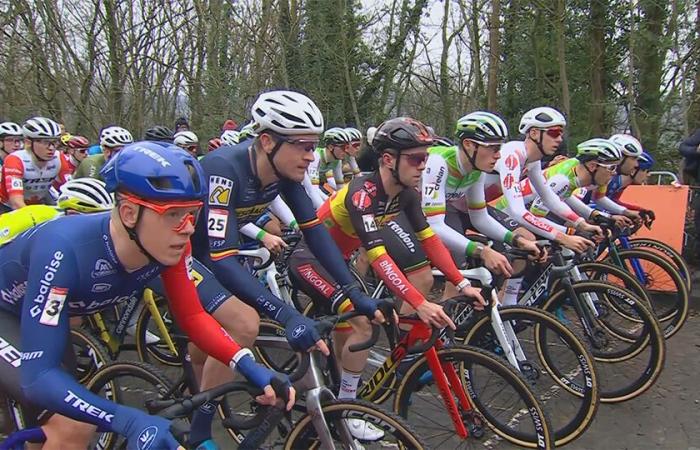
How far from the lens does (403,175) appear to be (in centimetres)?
348

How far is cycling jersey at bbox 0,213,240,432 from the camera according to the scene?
193cm

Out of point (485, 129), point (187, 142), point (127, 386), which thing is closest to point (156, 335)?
point (127, 386)

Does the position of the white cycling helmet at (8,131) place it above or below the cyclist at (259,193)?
above

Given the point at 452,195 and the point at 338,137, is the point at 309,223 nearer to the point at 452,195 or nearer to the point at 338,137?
the point at 452,195

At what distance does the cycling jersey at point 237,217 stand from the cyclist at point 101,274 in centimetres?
71

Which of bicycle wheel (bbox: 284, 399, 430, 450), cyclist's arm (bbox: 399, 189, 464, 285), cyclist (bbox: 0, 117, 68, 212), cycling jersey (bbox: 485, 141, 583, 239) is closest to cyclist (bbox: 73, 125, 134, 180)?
cyclist (bbox: 0, 117, 68, 212)

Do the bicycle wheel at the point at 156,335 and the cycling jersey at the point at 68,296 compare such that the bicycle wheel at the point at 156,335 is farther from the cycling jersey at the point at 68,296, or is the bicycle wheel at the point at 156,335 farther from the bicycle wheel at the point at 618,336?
the bicycle wheel at the point at 618,336

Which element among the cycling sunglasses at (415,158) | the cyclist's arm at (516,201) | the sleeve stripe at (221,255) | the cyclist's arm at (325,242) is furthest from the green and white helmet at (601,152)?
the sleeve stripe at (221,255)

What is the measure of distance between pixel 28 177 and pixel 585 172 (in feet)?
19.3

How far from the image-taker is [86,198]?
3453 mm

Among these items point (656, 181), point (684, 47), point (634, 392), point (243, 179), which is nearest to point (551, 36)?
point (684, 47)

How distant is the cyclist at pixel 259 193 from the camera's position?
9.94 feet

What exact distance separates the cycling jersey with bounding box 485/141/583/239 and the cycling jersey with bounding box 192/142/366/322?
1858 millimetres

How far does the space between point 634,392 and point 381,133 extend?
2.72 metres
